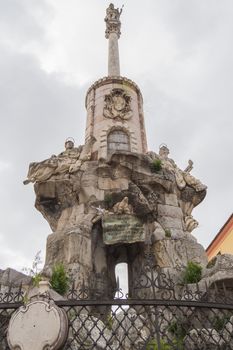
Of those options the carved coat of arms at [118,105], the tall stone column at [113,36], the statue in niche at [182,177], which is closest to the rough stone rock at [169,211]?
→ the statue in niche at [182,177]

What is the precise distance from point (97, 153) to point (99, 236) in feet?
14.7

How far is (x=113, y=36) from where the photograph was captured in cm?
2672

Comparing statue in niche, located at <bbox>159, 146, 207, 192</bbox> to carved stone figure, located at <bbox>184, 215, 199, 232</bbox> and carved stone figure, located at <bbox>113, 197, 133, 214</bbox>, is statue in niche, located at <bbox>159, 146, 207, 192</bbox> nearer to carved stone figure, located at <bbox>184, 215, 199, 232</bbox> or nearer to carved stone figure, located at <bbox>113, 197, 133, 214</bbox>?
carved stone figure, located at <bbox>184, 215, 199, 232</bbox>

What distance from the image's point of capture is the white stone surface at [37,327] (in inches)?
202

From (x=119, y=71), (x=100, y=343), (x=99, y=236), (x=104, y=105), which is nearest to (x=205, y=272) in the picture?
(x=99, y=236)

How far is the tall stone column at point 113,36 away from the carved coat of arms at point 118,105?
9.61ft

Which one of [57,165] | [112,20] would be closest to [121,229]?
[57,165]

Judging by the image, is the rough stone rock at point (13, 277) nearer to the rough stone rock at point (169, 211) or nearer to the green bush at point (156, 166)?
the rough stone rock at point (169, 211)

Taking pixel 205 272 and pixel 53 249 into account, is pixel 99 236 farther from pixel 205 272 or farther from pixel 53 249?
pixel 205 272

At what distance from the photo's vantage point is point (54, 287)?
11086mm

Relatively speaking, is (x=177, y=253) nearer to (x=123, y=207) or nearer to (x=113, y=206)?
(x=123, y=207)

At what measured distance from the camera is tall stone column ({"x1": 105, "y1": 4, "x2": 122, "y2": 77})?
23188 millimetres

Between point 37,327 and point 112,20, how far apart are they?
2693cm

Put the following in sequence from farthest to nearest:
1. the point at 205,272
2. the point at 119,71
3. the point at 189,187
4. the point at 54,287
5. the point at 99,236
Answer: the point at 119,71
the point at 189,187
the point at 99,236
the point at 205,272
the point at 54,287
